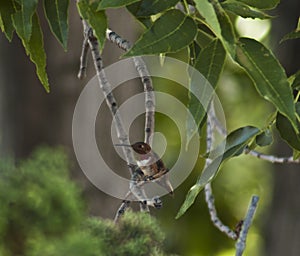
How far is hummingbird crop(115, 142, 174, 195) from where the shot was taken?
0.75 m

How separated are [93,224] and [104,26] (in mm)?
258

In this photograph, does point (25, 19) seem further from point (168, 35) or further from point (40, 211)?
point (40, 211)

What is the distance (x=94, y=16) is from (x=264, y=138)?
0.64 ft

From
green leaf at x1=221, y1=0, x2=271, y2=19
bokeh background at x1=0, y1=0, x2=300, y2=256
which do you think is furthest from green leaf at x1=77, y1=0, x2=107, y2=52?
bokeh background at x1=0, y1=0, x2=300, y2=256

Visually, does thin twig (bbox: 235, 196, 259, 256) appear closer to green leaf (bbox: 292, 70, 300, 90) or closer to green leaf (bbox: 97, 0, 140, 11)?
green leaf (bbox: 292, 70, 300, 90)

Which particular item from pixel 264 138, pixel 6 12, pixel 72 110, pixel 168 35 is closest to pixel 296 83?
pixel 264 138

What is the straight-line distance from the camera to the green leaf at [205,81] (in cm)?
65

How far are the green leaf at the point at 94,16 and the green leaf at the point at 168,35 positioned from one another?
48 millimetres

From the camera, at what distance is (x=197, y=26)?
26.6 inches

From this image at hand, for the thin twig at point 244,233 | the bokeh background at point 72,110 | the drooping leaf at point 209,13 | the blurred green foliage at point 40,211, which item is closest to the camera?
the drooping leaf at point 209,13

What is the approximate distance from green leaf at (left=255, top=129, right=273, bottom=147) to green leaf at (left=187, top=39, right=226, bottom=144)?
10cm

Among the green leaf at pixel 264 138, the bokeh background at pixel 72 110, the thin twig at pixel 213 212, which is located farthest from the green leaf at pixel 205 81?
the bokeh background at pixel 72 110

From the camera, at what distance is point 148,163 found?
2.53 ft

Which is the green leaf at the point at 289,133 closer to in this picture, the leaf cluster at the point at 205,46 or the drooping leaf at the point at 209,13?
the leaf cluster at the point at 205,46
